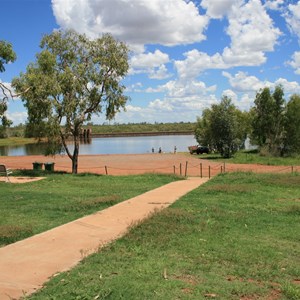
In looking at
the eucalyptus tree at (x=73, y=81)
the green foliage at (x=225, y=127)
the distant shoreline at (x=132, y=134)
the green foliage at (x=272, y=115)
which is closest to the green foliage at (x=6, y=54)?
the eucalyptus tree at (x=73, y=81)

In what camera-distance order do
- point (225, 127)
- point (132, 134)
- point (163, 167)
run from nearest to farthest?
point (163, 167), point (225, 127), point (132, 134)

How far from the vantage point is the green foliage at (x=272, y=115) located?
52.1 meters

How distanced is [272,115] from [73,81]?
34447 millimetres

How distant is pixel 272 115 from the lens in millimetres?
52250

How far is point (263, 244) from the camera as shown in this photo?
7.52m

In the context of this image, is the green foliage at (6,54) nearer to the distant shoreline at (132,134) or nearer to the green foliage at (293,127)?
the green foliage at (293,127)

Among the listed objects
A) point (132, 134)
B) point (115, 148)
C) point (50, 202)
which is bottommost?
point (115, 148)

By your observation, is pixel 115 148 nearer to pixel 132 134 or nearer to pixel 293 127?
pixel 293 127

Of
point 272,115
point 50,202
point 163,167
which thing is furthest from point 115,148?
point 50,202

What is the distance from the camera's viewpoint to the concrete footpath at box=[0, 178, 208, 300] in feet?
18.4

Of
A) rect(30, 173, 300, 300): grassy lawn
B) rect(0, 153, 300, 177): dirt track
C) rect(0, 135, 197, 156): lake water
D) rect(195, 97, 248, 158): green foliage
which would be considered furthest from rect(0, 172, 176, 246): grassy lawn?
rect(0, 135, 197, 156): lake water

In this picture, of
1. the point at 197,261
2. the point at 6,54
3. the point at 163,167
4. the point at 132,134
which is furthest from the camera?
the point at 132,134

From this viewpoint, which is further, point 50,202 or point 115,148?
point 115,148

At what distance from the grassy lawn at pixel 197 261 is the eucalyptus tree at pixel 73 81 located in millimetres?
14161
